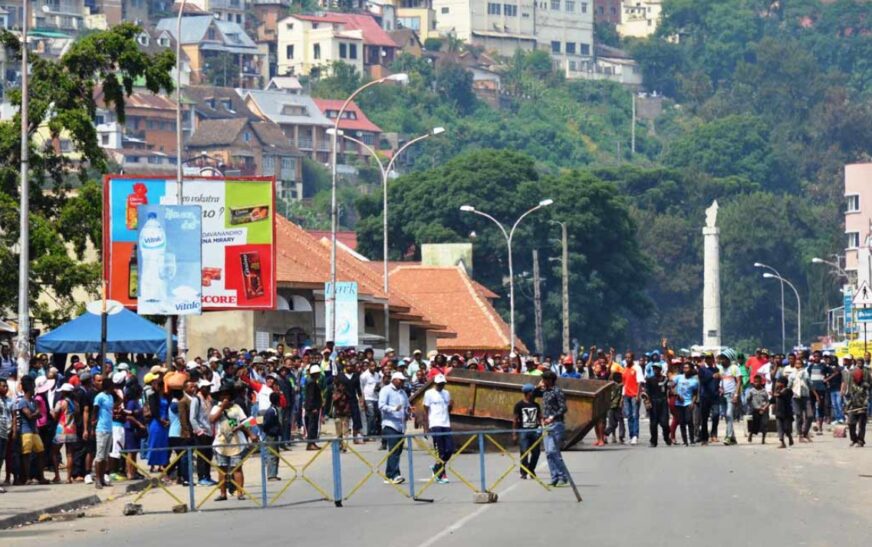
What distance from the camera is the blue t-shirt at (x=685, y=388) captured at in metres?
36.8

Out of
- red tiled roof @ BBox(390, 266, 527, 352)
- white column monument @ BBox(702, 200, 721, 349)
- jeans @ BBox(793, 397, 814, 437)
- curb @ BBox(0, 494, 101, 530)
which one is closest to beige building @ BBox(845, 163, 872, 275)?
white column monument @ BBox(702, 200, 721, 349)

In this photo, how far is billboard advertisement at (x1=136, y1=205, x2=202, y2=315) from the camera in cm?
3531

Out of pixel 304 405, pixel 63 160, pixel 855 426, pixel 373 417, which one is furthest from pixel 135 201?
pixel 855 426

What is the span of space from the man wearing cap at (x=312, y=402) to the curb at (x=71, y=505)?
8.41 m

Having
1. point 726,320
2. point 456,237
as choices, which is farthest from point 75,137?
point 726,320

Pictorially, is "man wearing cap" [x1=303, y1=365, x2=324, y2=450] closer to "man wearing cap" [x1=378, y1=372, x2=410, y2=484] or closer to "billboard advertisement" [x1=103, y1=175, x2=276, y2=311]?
"billboard advertisement" [x1=103, y1=175, x2=276, y2=311]

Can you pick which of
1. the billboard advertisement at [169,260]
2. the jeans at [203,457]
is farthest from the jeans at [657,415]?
the jeans at [203,457]

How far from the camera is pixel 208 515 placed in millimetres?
24609

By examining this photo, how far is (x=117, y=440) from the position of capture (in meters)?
28.6

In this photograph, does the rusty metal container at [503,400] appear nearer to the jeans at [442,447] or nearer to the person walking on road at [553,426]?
the jeans at [442,447]

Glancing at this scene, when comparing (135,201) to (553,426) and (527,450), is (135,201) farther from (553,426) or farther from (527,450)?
(553,426)

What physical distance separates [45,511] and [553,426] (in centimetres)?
611

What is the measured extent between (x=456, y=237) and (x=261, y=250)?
7383cm

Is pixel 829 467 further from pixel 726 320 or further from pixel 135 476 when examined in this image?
pixel 726 320
